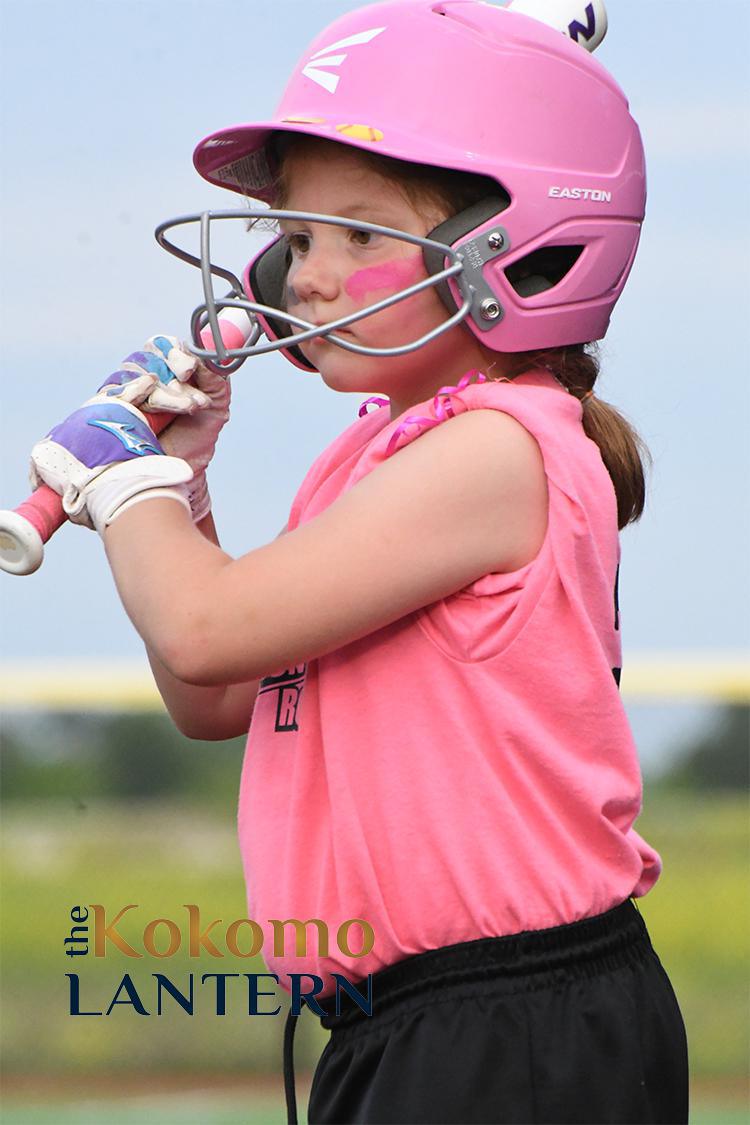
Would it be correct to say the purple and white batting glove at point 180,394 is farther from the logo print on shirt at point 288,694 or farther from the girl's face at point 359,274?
the logo print on shirt at point 288,694

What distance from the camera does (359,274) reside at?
1925mm

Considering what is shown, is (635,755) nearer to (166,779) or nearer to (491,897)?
(491,897)

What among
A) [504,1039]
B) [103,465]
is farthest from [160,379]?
[504,1039]

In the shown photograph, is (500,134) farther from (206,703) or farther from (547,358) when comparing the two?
(206,703)

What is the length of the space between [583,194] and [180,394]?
609 millimetres

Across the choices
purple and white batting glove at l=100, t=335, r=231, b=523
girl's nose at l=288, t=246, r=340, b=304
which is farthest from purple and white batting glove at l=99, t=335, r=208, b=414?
girl's nose at l=288, t=246, r=340, b=304

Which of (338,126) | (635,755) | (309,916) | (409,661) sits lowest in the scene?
(309,916)

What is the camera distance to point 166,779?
6008 mm

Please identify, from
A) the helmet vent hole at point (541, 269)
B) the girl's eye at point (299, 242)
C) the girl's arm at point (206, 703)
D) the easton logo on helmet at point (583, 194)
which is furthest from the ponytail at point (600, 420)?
the girl's arm at point (206, 703)

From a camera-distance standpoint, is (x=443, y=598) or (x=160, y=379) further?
(x=160, y=379)

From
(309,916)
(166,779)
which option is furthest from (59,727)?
(309,916)

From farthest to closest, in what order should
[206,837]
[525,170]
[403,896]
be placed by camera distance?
[206,837] → [525,170] → [403,896]

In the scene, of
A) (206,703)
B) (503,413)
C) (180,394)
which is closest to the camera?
(503,413)

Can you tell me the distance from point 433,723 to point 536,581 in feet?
0.70
